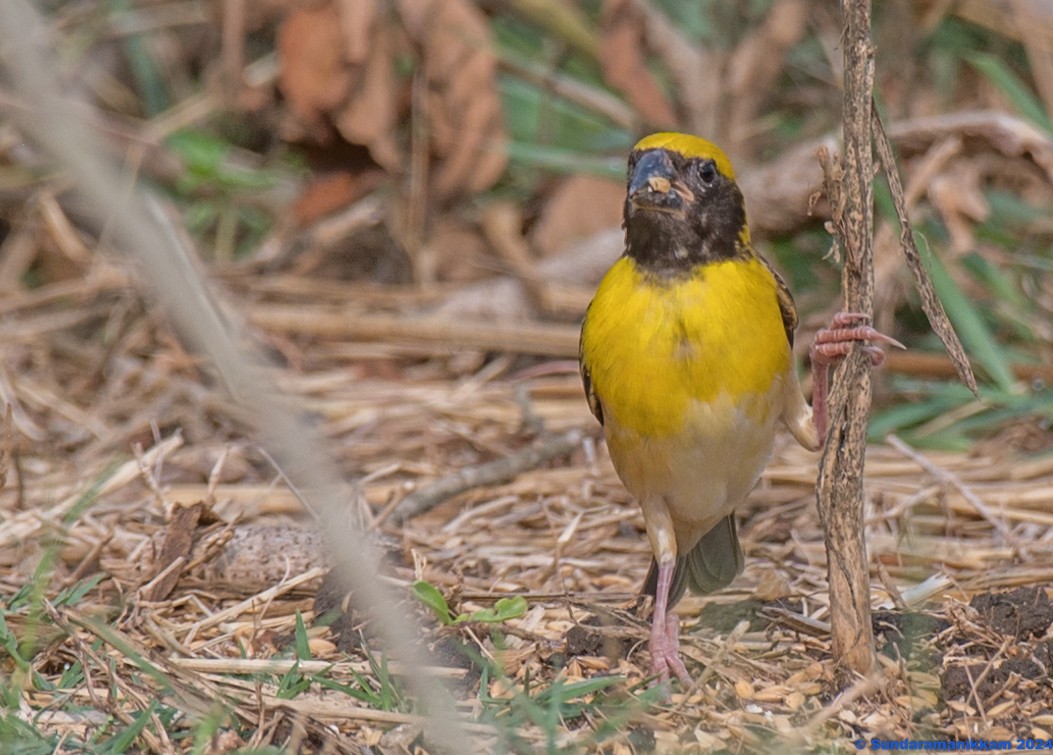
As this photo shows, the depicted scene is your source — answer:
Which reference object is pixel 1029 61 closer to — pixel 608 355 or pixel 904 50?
pixel 904 50

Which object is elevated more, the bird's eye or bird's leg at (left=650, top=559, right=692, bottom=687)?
the bird's eye

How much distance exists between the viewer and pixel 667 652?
10.1ft

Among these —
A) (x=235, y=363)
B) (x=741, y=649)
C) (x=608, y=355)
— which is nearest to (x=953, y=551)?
(x=741, y=649)

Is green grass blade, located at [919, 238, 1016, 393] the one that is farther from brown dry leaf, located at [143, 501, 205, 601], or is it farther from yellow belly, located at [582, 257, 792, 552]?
brown dry leaf, located at [143, 501, 205, 601]

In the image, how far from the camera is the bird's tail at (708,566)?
3547 millimetres

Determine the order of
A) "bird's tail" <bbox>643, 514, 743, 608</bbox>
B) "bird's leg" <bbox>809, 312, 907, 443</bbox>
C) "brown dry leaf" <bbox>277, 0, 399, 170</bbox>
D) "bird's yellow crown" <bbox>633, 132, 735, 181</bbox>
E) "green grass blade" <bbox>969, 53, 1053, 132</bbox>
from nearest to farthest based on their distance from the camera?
"bird's leg" <bbox>809, 312, 907, 443</bbox> < "bird's yellow crown" <bbox>633, 132, 735, 181</bbox> < "bird's tail" <bbox>643, 514, 743, 608</bbox> < "green grass blade" <bbox>969, 53, 1053, 132</bbox> < "brown dry leaf" <bbox>277, 0, 399, 170</bbox>

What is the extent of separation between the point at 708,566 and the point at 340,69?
2917 mm

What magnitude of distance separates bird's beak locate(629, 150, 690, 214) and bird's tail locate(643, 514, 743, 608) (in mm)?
929

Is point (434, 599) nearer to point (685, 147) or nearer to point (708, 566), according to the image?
point (708, 566)

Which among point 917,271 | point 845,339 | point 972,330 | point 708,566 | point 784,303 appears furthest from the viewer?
point 972,330

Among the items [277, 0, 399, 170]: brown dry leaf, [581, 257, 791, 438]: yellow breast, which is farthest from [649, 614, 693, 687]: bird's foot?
[277, 0, 399, 170]: brown dry leaf

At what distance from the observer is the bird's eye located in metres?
3.26

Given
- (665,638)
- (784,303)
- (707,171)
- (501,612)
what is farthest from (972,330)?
(501,612)

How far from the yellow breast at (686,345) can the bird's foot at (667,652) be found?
45 cm
